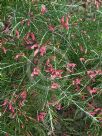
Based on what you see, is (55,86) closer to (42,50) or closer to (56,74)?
(56,74)

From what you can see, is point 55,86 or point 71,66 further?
point 71,66

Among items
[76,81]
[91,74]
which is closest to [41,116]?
[76,81]

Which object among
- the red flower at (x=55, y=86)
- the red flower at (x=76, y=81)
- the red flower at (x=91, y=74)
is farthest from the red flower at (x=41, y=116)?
the red flower at (x=91, y=74)

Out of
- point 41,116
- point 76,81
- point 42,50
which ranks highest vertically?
point 42,50

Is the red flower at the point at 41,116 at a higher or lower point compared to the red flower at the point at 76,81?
lower

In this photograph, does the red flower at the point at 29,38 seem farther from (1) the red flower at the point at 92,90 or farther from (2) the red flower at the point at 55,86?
(1) the red flower at the point at 92,90

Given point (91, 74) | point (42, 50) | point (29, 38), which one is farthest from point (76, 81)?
point (29, 38)

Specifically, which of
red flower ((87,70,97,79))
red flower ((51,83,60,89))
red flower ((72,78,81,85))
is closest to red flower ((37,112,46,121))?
red flower ((51,83,60,89))

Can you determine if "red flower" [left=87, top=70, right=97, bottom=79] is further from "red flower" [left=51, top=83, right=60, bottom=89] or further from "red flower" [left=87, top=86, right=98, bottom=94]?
"red flower" [left=51, top=83, right=60, bottom=89]

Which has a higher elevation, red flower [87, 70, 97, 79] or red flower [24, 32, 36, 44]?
red flower [24, 32, 36, 44]

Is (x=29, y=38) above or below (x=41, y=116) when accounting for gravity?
above

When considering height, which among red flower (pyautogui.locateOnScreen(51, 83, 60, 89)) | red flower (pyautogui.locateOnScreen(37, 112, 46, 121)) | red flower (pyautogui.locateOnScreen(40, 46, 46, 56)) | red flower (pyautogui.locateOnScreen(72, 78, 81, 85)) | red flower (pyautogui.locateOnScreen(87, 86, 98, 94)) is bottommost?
red flower (pyautogui.locateOnScreen(37, 112, 46, 121))

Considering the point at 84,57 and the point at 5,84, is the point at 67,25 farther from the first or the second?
the point at 5,84

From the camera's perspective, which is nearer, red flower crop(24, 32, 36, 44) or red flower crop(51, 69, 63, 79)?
red flower crop(51, 69, 63, 79)
